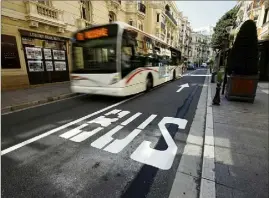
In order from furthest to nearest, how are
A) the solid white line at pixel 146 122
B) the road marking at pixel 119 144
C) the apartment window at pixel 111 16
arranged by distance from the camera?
the apartment window at pixel 111 16, the solid white line at pixel 146 122, the road marking at pixel 119 144

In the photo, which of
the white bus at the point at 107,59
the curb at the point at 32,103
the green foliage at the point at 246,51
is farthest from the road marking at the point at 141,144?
the green foliage at the point at 246,51

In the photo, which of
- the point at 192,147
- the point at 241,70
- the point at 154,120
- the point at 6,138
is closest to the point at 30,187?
the point at 6,138

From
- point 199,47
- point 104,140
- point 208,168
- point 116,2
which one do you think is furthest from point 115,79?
point 199,47

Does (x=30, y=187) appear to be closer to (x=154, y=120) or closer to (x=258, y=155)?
(x=154, y=120)

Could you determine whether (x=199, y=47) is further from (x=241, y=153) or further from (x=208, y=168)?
(x=208, y=168)

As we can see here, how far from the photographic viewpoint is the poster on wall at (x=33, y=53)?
10.1m

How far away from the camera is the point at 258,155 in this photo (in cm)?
326

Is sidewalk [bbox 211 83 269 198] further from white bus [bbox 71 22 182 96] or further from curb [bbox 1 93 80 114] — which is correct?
curb [bbox 1 93 80 114]

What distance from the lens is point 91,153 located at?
3338mm

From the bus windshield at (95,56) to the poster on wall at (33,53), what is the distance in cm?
479

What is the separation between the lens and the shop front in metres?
10.2

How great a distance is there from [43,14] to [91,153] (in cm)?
1094

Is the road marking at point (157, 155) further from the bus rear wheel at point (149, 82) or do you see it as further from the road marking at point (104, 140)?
the bus rear wheel at point (149, 82)

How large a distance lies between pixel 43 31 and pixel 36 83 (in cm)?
338
